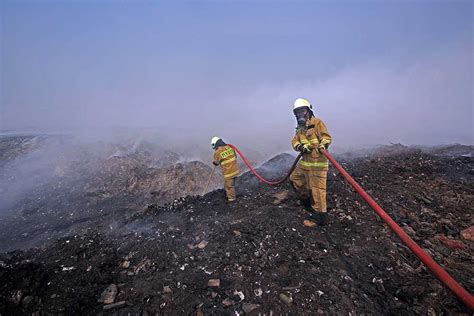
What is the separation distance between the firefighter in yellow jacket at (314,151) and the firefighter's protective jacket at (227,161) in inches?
76.0

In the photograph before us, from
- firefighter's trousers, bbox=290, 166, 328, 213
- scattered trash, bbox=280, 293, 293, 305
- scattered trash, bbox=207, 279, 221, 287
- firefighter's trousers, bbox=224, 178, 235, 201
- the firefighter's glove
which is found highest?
the firefighter's glove

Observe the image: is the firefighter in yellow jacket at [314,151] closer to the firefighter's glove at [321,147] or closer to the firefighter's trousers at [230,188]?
the firefighter's glove at [321,147]

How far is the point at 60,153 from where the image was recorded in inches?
502

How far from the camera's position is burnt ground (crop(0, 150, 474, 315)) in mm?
3186

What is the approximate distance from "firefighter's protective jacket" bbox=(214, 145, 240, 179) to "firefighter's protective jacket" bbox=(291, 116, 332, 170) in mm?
2013

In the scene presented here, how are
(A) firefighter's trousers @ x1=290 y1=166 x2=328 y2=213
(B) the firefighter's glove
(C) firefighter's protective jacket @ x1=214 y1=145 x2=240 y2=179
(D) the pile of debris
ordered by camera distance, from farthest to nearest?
(D) the pile of debris < (C) firefighter's protective jacket @ x1=214 y1=145 x2=240 y2=179 < (A) firefighter's trousers @ x1=290 y1=166 x2=328 y2=213 < (B) the firefighter's glove

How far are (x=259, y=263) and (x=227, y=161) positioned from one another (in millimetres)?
3122

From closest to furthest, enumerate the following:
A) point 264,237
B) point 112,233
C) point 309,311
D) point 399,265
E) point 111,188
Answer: point 309,311 < point 399,265 < point 264,237 < point 112,233 < point 111,188

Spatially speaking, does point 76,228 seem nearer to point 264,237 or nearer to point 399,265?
point 264,237

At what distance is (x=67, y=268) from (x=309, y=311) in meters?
3.76

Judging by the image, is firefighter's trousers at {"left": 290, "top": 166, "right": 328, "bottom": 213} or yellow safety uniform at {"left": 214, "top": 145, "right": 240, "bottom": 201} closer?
firefighter's trousers at {"left": 290, "top": 166, "right": 328, "bottom": 213}

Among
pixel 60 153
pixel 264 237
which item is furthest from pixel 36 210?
pixel 264 237

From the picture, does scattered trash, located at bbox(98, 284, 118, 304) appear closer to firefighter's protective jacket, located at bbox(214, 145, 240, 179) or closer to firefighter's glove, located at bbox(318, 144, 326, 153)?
firefighter's protective jacket, located at bbox(214, 145, 240, 179)

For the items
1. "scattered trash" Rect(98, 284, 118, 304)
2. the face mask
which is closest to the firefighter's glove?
the face mask
